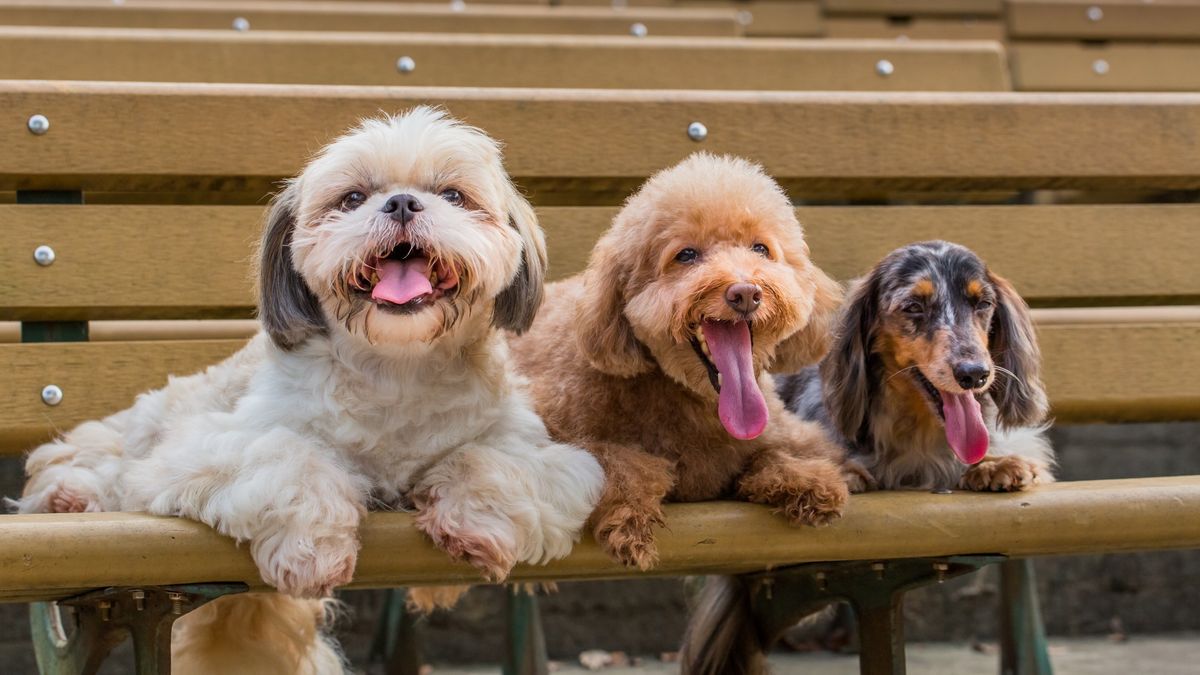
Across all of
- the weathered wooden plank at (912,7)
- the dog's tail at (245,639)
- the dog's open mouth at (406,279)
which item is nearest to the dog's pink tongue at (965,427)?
the dog's open mouth at (406,279)

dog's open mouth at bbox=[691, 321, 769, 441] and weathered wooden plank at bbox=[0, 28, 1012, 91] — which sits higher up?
weathered wooden plank at bbox=[0, 28, 1012, 91]

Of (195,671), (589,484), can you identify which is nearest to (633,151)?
(589,484)

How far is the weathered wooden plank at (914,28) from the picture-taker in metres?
6.19

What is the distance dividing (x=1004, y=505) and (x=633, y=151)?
1334mm

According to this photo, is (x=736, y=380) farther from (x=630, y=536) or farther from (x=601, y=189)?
(x=601, y=189)

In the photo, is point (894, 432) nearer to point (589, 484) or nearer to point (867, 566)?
point (867, 566)

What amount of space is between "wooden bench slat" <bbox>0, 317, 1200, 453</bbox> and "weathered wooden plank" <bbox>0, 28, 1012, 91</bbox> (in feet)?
3.38

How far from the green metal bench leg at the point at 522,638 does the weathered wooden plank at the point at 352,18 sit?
244 cm

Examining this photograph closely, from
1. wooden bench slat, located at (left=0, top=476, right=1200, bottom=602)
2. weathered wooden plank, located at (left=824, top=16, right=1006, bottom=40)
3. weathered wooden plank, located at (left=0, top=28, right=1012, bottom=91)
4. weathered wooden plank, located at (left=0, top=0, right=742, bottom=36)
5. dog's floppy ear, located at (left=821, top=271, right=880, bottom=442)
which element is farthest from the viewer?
weathered wooden plank, located at (left=824, top=16, right=1006, bottom=40)

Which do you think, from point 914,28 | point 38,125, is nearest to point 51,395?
point 38,125

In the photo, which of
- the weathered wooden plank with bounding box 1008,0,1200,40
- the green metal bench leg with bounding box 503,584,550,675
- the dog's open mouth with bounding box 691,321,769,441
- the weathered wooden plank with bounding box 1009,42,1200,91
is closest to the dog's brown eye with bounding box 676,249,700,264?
the dog's open mouth with bounding box 691,321,769,441

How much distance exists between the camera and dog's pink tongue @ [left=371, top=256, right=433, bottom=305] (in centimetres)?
225

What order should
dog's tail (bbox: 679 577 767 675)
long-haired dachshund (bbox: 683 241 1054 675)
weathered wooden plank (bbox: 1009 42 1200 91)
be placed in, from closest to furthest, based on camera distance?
long-haired dachshund (bbox: 683 241 1054 675)
dog's tail (bbox: 679 577 767 675)
weathered wooden plank (bbox: 1009 42 1200 91)

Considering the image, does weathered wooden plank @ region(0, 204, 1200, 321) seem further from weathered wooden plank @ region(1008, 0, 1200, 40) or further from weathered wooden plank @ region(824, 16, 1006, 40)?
weathered wooden plank @ region(824, 16, 1006, 40)
